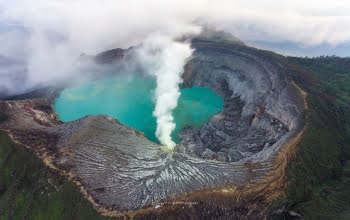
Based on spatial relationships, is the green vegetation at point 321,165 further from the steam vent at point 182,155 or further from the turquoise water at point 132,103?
the turquoise water at point 132,103

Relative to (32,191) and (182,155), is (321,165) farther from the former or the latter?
(32,191)

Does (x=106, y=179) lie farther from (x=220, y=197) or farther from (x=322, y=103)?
(x=322, y=103)

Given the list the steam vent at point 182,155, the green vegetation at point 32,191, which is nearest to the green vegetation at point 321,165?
the steam vent at point 182,155

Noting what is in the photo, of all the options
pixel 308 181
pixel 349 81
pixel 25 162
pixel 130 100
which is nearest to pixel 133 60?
pixel 130 100

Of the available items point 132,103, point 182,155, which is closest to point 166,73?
point 132,103

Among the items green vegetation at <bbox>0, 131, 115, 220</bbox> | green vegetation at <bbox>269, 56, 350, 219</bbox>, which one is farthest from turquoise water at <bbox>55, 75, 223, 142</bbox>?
green vegetation at <bbox>0, 131, 115, 220</bbox>

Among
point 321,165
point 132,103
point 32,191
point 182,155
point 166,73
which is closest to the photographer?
point 32,191

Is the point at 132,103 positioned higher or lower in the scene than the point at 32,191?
higher
